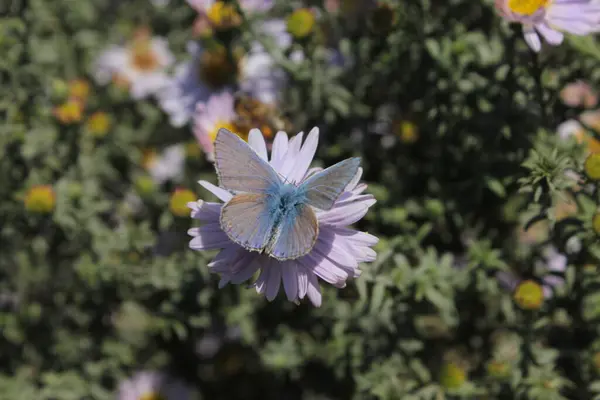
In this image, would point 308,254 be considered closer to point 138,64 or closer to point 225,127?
point 225,127

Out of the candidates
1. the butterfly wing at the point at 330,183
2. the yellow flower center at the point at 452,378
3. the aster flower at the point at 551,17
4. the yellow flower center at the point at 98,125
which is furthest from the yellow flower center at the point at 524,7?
the yellow flower center at the point at 98,125

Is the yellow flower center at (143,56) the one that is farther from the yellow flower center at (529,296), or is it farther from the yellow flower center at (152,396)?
the yellow flower center at (529,296)

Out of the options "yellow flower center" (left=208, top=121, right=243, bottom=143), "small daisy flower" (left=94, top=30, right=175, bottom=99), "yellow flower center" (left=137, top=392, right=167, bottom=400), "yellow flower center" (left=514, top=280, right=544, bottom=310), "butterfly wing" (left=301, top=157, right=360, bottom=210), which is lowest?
"yellow flower center" (left=137, top=392, right=167, bottom=400)

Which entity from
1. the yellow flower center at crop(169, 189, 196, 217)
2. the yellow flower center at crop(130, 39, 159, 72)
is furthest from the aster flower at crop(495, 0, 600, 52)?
the yellow flower center at crop(130, 39, 159, 72)

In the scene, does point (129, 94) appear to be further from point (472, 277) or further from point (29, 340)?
point (472, 277)

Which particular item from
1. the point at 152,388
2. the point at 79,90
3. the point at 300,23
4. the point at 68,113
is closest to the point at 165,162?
the point at 79,90

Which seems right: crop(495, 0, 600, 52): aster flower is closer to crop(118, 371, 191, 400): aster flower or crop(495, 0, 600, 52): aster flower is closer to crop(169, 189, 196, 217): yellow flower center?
crop(169, 189, 196, 217): yellow flower center
